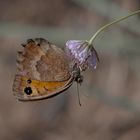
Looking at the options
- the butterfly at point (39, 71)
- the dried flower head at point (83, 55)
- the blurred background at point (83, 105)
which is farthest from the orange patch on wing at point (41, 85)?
the blurred background at point (83, 105)

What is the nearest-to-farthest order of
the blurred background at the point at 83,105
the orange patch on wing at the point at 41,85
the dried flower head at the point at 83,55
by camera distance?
the orange patch on wing at the point at 41,85, the dried flower head at the point at 83,55, the blurred background at the point at 83,105

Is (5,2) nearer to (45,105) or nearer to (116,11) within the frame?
(45,105)

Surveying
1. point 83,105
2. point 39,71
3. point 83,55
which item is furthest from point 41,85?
point 83,105

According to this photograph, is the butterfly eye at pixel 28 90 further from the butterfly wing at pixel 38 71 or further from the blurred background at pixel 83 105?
the blurred background at pixel 83 105

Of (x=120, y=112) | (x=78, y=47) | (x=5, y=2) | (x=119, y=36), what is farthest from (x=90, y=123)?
(x=78, y=47)

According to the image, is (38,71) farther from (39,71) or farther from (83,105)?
(83,105)

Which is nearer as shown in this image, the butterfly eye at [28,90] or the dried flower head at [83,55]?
the butterfly eye at [28,90]
